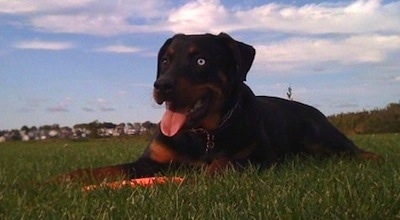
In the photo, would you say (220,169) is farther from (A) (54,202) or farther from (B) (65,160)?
(B) (65,160)

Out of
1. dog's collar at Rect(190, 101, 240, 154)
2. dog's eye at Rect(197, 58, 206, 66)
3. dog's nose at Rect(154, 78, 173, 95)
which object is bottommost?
dog's collar at Rect(190, 101, 240, 154)

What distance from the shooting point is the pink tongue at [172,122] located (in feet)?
17.6

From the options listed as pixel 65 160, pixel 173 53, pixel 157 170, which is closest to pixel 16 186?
pixel 157 170

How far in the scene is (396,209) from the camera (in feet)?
11.4

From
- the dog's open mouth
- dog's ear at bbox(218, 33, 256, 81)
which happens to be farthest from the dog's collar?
dog's ear at bbox(218, 33, 256, 81)

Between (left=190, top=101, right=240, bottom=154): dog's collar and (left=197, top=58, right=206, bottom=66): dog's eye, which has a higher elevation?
(left=197, top=58, right=206, bottom=66): dog's eye

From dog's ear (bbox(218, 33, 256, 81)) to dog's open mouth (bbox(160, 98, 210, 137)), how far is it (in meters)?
0.50

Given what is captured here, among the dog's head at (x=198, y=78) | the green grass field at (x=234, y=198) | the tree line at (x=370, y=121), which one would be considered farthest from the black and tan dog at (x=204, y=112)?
the tree line at (x=370, y=121)

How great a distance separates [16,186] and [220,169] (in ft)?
5.14

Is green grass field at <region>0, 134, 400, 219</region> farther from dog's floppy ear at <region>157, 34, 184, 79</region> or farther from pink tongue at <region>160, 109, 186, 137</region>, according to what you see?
dog's floppy ear at <region>157, 34, 184, 79</region>

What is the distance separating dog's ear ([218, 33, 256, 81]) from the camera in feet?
18.8

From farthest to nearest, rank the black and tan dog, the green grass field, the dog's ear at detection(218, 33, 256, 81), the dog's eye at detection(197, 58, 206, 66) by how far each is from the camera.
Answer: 1. the dog's ear at detection(218, 33, 256, 81)
2. the dog's eye at detection(197, 58, 206, 66)
3. the black and tan dog
4. the green grass field

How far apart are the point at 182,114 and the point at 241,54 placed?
877mm

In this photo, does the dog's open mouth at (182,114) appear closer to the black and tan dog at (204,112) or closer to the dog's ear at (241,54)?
the black and tan dog at (204,112)
